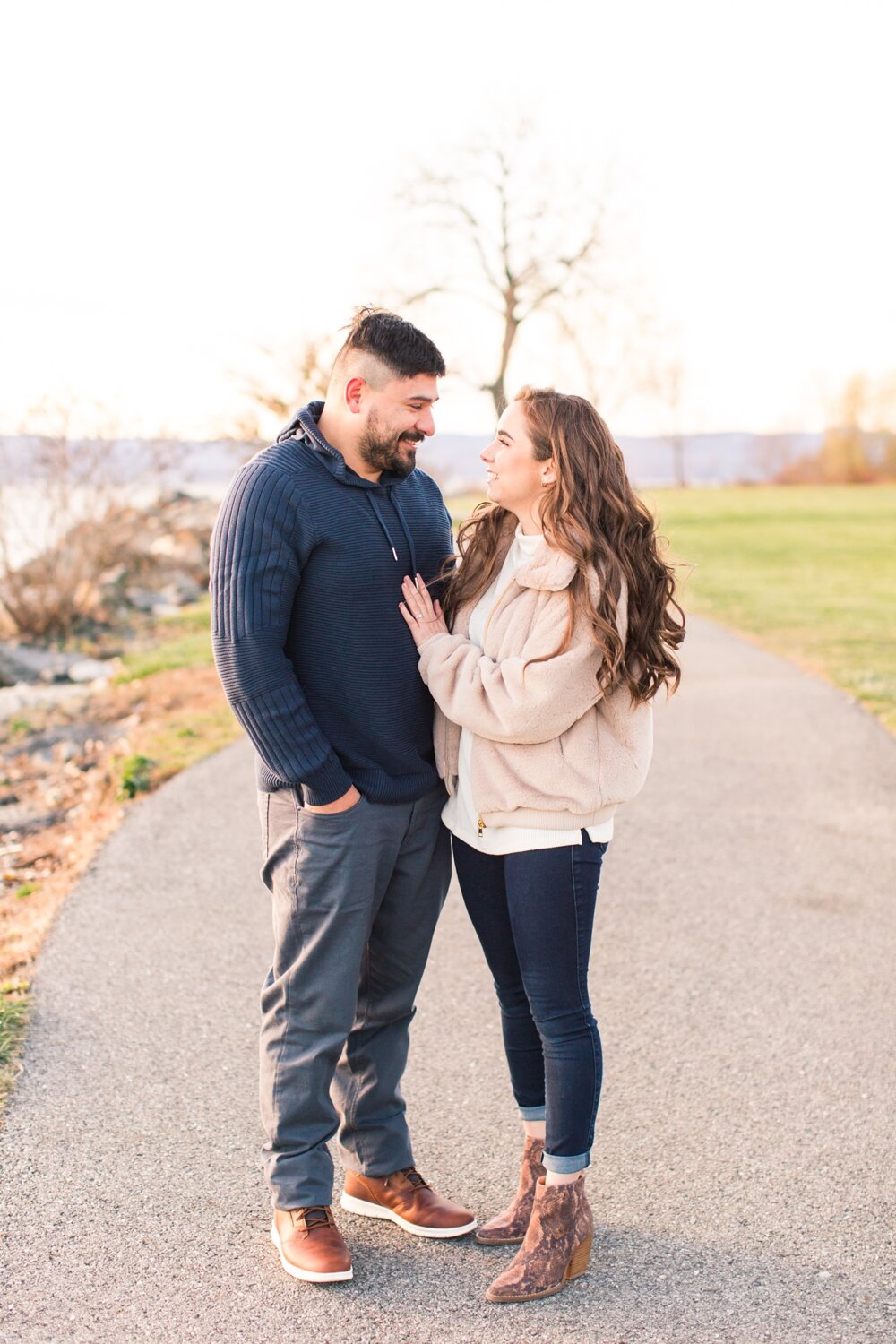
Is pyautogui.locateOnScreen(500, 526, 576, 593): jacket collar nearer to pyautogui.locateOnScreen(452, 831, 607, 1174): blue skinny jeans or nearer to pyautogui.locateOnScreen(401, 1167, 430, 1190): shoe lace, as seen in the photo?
pyautogui.locateOnScreen(452, 831, 607, 1174): blue skinny jeans

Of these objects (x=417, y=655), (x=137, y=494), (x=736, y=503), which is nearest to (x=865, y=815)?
(x=417, y=655)

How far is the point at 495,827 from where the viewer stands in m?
2.96

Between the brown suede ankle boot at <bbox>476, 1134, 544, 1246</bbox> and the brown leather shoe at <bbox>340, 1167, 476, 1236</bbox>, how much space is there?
75mm

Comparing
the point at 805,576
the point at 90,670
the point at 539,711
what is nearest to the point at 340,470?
the point at 539,711

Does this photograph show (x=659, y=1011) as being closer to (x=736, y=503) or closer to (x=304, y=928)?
(x=304, y=928)

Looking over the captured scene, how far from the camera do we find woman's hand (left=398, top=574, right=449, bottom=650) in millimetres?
3000

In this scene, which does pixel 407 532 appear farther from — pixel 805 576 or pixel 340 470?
pixel 805 576

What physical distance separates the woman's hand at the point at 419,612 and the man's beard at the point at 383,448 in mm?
281

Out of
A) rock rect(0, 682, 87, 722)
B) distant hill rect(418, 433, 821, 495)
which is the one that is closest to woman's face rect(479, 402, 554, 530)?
rock rect(0, 682, 87, 722)

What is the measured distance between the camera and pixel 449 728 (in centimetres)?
310

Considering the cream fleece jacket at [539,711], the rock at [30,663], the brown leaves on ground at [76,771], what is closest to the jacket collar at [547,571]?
the cream fleece jacket at [539,711]

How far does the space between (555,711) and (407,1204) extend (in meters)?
1.37

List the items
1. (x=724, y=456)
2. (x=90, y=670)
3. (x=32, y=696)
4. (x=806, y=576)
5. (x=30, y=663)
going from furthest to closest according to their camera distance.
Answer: (x=724, y=456) → (x=806, y=576) → (x=30, y=663) → (x=90, y=670) → (x=32, y=696)

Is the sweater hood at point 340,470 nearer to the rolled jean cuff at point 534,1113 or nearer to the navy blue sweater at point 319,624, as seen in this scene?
the navy blue sweater at point 319,624
